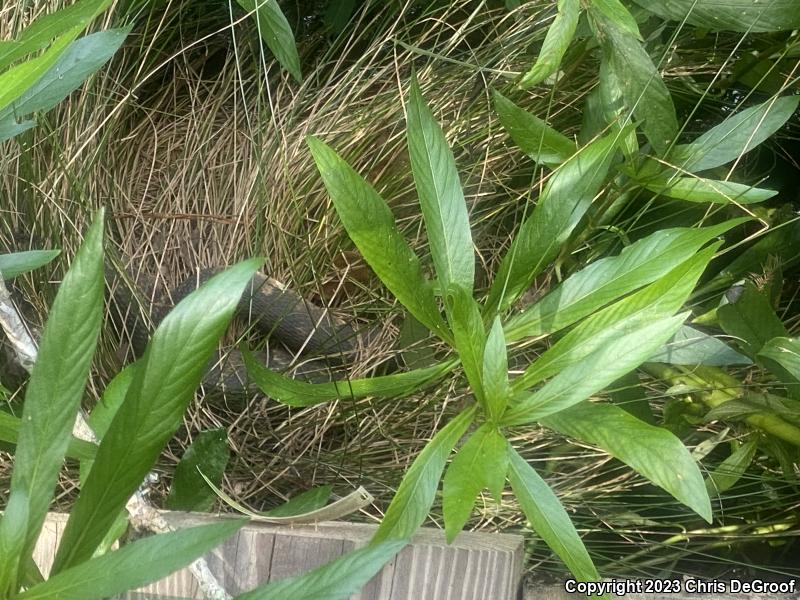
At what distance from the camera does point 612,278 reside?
2.71ft

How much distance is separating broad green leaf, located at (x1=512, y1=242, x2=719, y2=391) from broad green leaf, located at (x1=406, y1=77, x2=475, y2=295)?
5.3 inches

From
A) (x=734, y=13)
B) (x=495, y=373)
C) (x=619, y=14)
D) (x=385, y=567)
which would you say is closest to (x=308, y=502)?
(x=385, y=567)

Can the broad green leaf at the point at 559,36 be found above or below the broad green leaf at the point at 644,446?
above

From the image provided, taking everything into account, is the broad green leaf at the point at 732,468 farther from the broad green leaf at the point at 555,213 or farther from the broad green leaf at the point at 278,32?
the broad green leaf at the point at 278,32

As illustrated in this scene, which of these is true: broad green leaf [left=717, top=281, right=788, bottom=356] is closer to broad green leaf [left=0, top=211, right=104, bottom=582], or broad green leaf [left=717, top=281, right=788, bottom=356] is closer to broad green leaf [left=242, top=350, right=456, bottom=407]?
broad green leaf [left=242, top=350, right=456, bottom=407]

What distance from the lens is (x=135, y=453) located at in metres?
0.59

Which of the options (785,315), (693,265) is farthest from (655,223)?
(693,265)

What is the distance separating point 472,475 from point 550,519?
92 mm

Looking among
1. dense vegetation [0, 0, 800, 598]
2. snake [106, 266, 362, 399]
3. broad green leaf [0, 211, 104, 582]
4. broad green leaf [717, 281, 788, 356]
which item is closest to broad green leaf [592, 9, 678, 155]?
dense vegetation [0, 0, 800, 598]

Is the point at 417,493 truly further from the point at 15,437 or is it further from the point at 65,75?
the point at 65,75

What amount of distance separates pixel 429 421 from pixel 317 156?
1.80 ft

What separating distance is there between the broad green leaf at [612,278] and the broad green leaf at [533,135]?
201 millimetres

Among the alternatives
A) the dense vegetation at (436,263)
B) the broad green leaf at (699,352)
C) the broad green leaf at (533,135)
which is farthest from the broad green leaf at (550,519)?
the broad green leaf at (533,135)

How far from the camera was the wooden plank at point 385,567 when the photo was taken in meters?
0.71
